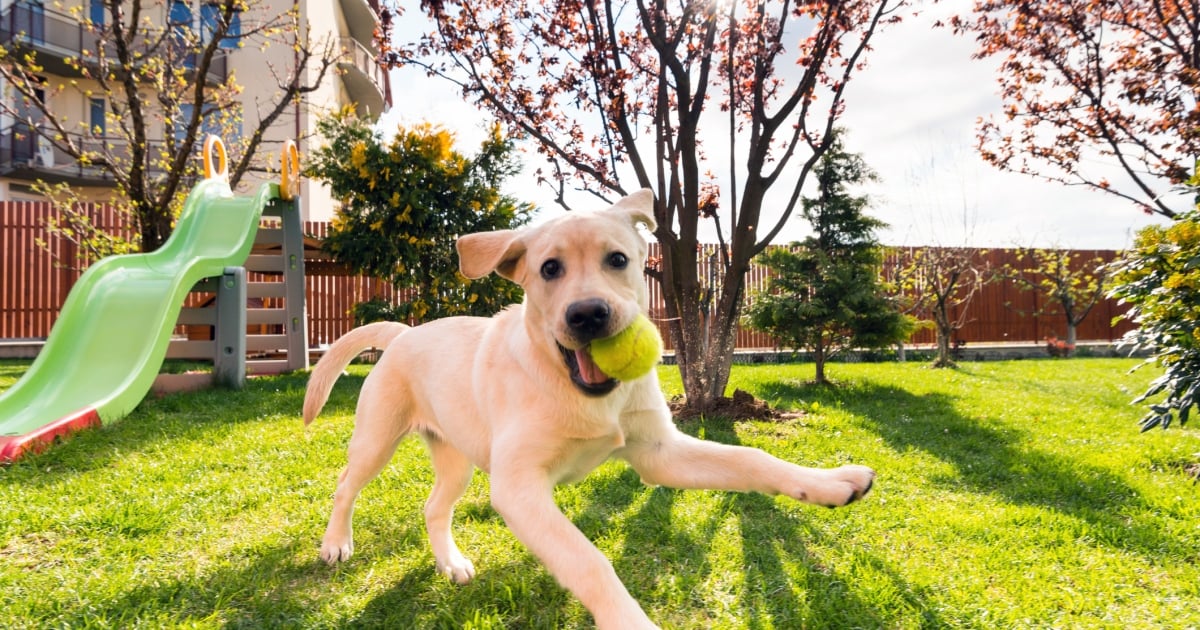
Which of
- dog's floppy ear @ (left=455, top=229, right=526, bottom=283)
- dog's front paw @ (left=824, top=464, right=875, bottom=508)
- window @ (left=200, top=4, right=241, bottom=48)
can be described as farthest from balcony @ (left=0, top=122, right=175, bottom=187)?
dog's front paw @ (left=824, top=464, right=875, bottom=508)

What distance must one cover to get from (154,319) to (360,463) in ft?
17.3

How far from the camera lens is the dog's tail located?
338cm

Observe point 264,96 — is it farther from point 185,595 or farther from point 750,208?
point 185,595

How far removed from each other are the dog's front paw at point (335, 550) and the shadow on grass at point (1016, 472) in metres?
3.86

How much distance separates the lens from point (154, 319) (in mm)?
6934

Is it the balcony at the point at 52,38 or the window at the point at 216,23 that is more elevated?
the balcony at the point at 52,38

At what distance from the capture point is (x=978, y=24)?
9.34 meters

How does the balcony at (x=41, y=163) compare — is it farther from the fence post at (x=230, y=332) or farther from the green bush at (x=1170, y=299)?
the green bush at (x=1170, y=299)

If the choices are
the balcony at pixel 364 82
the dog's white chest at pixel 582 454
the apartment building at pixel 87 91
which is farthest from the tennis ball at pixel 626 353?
the balcony at pixel 364 82

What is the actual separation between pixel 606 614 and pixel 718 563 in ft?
4.46

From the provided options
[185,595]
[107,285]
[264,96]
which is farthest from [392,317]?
[264,96]

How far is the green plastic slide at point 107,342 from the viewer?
548 cm

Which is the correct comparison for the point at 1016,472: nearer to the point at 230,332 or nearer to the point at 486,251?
the point at 486,251

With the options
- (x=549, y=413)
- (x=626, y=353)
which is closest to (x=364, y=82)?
(x=549, y=413)
